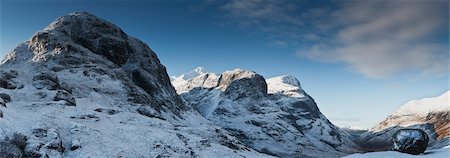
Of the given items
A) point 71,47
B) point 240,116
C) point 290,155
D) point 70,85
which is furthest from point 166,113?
point 240,116

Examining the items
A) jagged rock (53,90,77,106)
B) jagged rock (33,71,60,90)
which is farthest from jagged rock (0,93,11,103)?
jagged rock (33,71,60,90)

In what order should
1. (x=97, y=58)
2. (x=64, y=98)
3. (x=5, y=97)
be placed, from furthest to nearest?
(x=97, y=58) < (x=64, y=98) < (x=5, y=97)

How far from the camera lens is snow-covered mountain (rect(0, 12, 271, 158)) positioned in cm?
3606

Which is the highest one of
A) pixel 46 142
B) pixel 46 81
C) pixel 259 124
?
pixel 259 124

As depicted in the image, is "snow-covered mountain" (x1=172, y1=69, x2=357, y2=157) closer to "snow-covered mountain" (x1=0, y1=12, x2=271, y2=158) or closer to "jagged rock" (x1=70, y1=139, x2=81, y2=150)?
"snow-covered mountain" (x1=0, y1=12, x2=271, y2=158)

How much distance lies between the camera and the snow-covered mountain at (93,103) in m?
36.1

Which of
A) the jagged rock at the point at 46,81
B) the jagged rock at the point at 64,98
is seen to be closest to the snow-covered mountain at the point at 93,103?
the jagged rock at the point at 46,81

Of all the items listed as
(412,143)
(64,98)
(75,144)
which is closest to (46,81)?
(64,98)

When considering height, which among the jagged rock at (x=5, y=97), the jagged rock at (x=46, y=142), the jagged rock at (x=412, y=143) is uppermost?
the jagged rock at (x=5, y=97)

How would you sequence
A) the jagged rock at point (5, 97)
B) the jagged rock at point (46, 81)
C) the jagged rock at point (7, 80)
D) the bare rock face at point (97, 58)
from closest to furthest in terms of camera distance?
the jagged rock at point (5, 97) < the jagged rock at point (7, 80) < the jagged rock at point (46, 81) < the bare rock face at point (97, 58)

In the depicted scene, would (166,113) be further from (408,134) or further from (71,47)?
(408,134)

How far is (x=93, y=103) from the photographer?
6150 centimetres

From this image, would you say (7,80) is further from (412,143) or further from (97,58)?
(412,143)

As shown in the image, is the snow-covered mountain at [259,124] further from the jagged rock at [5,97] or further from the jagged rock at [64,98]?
the jagged rock at [5,97]
